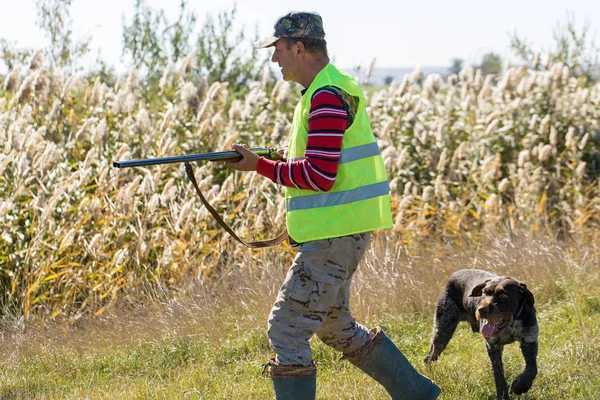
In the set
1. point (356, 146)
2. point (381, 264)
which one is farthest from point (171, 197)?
point (356, 146)

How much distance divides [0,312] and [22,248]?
55 cm

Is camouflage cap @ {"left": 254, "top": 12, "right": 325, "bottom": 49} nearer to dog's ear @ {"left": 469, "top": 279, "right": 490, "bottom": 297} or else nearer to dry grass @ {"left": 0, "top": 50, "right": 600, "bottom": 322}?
dog's ear @ {"left": 469, "top": 279, "right": 490, "bottom": 297}

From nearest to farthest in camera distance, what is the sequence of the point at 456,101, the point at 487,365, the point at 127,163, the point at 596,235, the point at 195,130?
the point at 127,163 → the point at 487,365 → the point at 596,235 → the point at 195,130 → the point at 456,101

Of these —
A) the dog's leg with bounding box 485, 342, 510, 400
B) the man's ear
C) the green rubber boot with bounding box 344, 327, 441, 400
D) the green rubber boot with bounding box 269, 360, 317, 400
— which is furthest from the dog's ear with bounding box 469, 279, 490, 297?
the man's ear

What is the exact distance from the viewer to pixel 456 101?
11.2 meters

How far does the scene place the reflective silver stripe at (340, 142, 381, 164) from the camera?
449 cm

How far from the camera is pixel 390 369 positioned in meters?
4.89

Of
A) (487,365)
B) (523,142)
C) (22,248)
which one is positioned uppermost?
(523,142)

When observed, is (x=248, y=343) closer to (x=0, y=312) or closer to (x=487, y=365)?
(x=487, y=365)

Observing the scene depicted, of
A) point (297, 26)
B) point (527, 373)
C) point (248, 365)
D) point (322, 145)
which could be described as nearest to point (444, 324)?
point (527, 373)

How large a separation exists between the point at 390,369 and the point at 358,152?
1.14 meters

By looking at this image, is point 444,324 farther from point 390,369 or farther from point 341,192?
point 341,192

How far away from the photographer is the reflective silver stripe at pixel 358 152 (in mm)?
4488

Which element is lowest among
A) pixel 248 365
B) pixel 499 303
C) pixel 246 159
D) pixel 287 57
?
pixel 248 365
